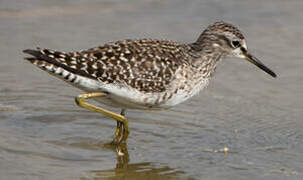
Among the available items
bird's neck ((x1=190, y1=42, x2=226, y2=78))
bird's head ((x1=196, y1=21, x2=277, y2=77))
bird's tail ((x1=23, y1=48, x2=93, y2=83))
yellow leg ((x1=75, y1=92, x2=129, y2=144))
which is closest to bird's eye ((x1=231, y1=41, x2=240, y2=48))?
bird's head ((x1=196, y1=21, x2=277, y2=77))

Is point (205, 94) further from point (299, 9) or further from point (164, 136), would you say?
point (299, 9)

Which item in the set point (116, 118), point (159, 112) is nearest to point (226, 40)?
point (159, 112)

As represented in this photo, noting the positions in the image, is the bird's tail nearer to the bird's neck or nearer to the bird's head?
the bird's neck

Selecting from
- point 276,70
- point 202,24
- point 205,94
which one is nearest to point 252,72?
point 276,70

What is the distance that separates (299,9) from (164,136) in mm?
6388

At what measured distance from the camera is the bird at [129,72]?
→ 848cm

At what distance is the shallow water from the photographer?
8180 mm

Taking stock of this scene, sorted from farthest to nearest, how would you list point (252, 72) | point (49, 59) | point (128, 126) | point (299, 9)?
point (299, 9), point (252, 72), point (128, 126), point (49, 59)

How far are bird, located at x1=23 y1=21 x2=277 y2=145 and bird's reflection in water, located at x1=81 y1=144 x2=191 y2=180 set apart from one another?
75 cm

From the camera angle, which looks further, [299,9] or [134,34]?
[299,9]

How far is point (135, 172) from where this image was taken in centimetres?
805

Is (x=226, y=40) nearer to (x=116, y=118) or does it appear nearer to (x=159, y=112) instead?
(x=159, y=112)

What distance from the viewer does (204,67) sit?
9.45m

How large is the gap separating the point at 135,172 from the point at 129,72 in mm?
1525
